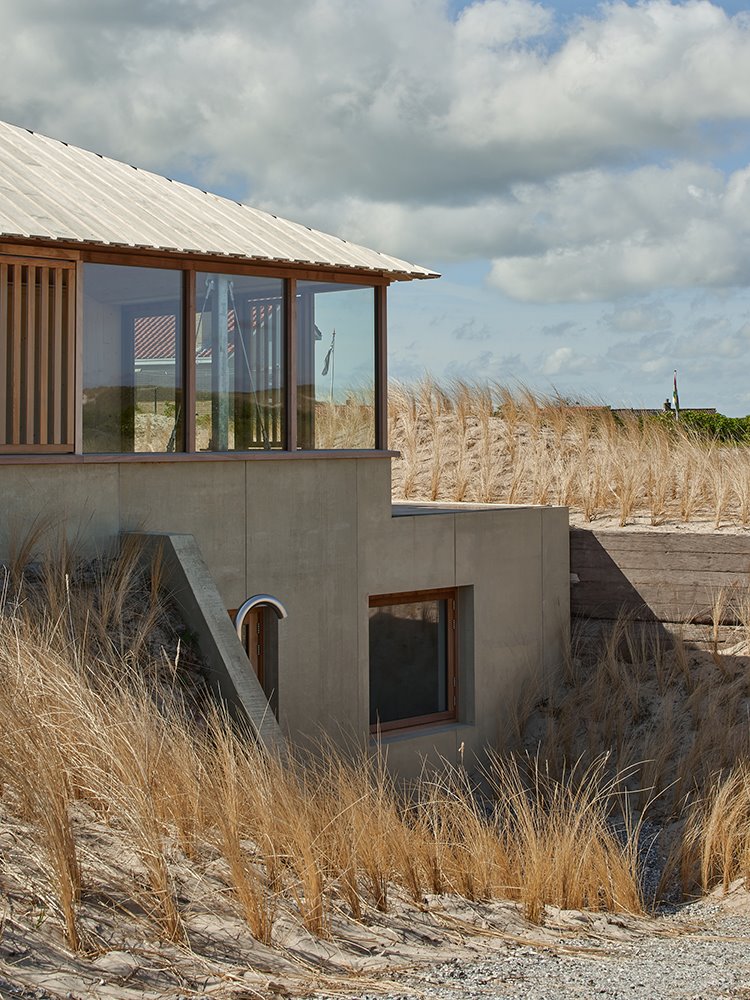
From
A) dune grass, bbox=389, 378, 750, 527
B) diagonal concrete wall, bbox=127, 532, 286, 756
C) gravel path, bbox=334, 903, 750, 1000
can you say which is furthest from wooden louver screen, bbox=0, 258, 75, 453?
dune grass, bbox=389, 378, 750, 527

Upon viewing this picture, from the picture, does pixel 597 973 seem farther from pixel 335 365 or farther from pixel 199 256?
pixel 335 365

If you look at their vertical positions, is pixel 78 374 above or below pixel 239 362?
below

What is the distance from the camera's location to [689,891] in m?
7.40

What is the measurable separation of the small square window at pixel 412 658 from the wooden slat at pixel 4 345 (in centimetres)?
399

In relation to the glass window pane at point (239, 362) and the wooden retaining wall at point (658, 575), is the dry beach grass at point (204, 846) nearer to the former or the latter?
the glass window pane at point (239, 362)

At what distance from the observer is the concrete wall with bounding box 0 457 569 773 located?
942 centimetres

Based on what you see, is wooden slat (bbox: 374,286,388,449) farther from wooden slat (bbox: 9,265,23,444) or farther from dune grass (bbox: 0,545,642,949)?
dune grass (bbox: 0,545,642,949)

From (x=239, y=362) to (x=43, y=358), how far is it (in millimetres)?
1719

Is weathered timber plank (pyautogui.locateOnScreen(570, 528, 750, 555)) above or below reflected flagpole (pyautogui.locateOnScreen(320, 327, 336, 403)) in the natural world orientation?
below

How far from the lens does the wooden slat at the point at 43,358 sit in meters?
9.05

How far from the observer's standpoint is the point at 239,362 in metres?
10.2

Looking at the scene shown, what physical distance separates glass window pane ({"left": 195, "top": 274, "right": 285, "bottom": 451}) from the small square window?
2.18 m

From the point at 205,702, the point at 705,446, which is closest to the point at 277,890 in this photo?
the point at 205,702

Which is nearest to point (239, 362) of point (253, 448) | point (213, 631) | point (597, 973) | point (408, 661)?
point (253, 448)
